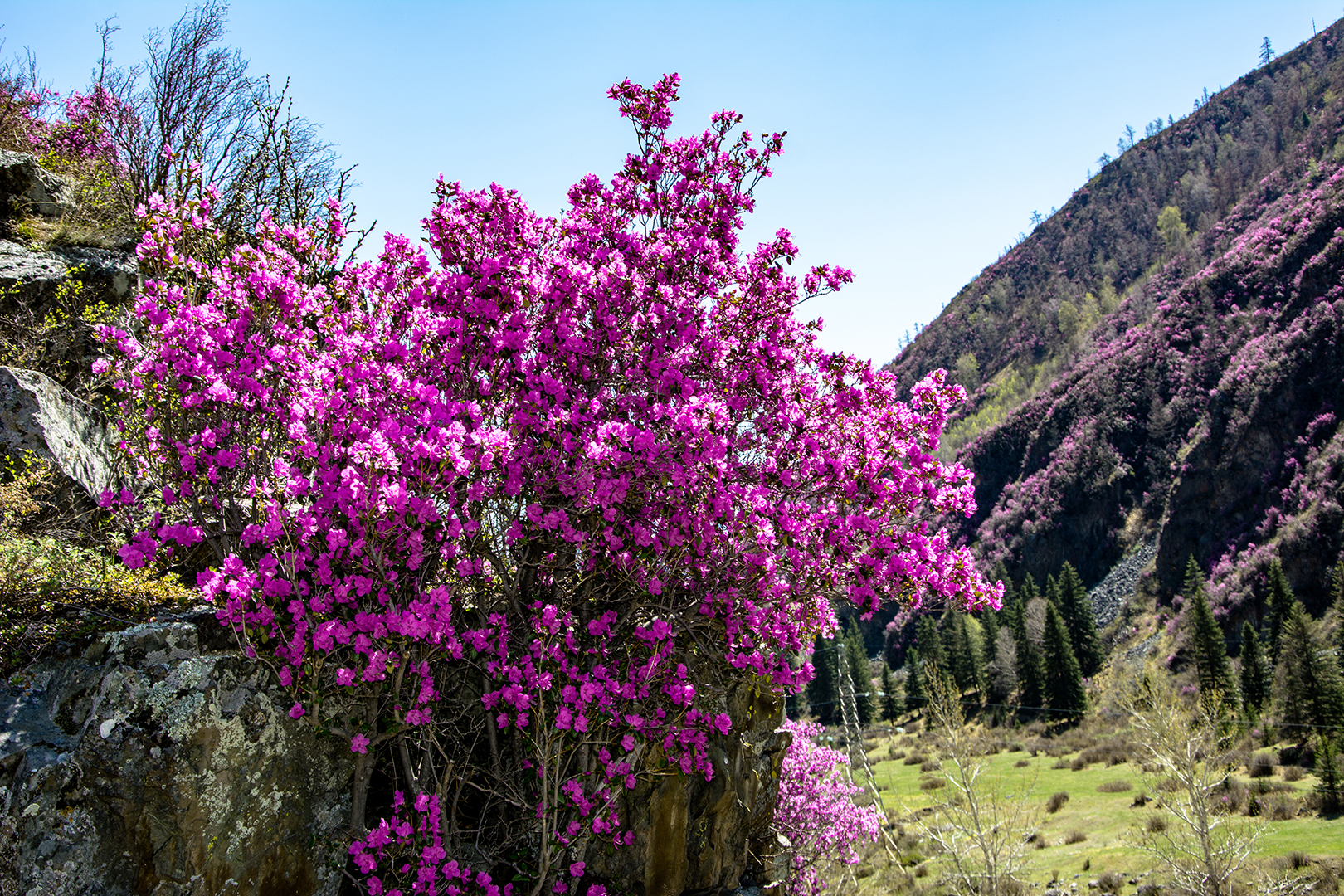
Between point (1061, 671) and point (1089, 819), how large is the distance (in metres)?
25.7

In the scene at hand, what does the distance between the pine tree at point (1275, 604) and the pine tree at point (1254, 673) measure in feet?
5.05

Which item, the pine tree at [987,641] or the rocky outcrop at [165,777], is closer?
the rocky outcrop at [165,777]

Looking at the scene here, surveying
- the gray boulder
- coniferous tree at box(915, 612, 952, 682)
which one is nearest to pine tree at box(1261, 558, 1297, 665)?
coniferous tree at box(915, 612, 952, 682)

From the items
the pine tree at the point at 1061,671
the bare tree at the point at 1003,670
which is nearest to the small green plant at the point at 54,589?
the pine tree at the point at 1061,671

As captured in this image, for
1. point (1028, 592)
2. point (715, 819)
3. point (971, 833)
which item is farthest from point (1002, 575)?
point (715, 819)

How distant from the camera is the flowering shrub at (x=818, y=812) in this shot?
17.3 meters

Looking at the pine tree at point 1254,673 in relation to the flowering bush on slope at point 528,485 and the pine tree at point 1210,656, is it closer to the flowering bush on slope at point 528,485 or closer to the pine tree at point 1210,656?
the pine tree at point 1210,656

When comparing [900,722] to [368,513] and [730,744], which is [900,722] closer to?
[730,744]

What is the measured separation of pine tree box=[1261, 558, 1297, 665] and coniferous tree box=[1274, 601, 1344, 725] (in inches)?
270

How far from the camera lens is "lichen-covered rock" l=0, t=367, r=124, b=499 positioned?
25.4ft

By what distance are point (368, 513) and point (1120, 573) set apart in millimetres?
79400

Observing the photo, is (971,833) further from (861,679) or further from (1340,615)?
(861,679)

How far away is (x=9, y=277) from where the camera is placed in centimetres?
956

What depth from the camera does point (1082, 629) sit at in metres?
57.4
